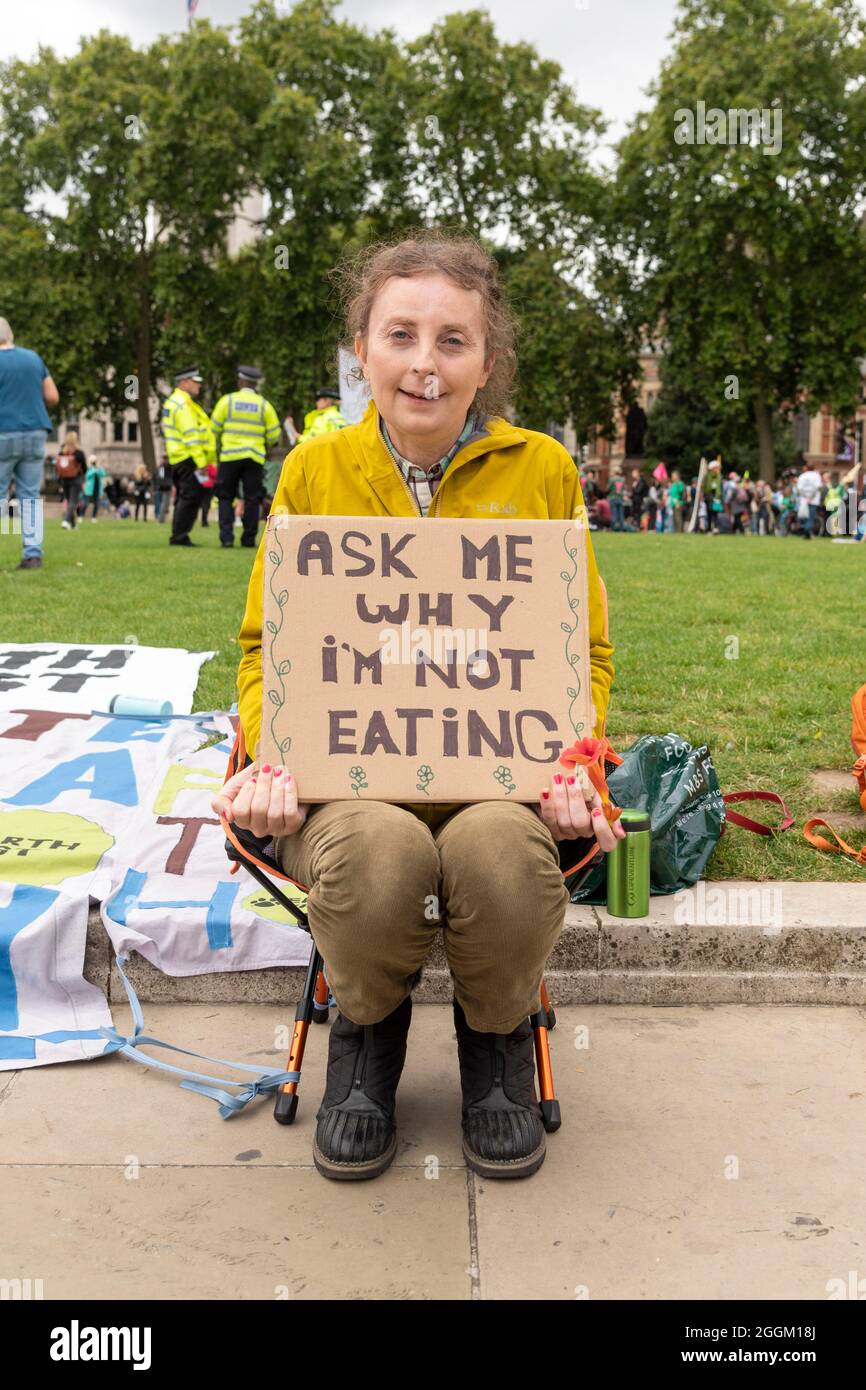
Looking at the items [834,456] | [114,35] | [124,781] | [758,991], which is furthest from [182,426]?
[834,456]

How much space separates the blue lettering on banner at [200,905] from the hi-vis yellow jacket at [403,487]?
2.68 feet

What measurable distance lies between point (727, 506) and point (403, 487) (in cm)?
3559

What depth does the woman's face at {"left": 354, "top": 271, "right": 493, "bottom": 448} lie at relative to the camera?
2.71 metres

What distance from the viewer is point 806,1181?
2.51m

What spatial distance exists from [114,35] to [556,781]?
41.8 metres

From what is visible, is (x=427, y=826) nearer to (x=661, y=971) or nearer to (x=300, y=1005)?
(x=300, y=1005)

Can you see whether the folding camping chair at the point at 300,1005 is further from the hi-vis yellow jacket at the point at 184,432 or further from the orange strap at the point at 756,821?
the hi-vis yellow jacket at the point at 184,432

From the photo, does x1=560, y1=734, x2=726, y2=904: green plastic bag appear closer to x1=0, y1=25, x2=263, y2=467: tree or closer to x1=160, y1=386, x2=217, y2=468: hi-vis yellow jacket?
x1=160, y1=386, x2=217, y2=468: hi-vis yellow jacket

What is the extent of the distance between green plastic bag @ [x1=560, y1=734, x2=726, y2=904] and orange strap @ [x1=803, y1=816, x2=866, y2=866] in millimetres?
308

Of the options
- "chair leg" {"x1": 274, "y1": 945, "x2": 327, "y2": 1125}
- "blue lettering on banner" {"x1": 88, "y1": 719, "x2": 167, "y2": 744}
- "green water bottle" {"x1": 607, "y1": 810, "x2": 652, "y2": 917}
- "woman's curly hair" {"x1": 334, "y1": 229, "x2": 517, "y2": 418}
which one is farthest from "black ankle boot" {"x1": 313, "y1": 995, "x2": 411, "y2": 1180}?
"blue lettering on banner" {"x1": 88, "y1": 719, "x2": 167, "y2": 744}

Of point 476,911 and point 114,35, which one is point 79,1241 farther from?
point 114,35
